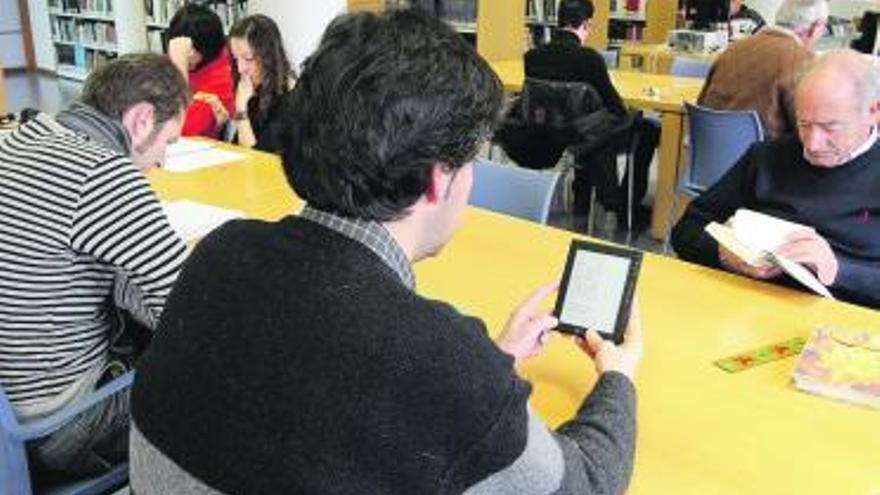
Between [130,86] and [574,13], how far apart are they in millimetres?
3188

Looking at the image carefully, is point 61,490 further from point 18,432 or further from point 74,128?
point 74,128

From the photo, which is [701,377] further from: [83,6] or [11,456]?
[83,6]

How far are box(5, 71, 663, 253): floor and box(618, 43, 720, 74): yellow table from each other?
38.7 inches

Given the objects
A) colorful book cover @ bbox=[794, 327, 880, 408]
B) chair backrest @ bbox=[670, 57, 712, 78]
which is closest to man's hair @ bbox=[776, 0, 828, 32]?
chair backrest @ bbox=[670, 57, 712, 78]

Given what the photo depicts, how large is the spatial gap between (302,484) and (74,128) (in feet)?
3.90

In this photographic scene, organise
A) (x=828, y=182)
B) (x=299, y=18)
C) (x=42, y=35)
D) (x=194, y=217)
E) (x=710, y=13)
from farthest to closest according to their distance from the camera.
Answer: (x=42, y=35), (x=710, y=13), (x=299, y=18), (x=194, y=217), (x=828, y=182)

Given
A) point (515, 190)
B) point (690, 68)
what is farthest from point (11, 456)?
point (690, 68)

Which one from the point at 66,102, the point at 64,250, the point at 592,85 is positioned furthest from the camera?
the point at 592,85

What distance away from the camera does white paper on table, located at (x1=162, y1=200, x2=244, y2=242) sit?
7.13 ft

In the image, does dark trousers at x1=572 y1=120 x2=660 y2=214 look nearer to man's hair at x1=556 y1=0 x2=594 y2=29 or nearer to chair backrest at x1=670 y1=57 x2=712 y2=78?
man's hair at x1=556 y1=0 x2=594 y2=29

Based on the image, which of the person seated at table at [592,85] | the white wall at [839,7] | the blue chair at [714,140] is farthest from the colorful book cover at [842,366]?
the white wall at [839,7]

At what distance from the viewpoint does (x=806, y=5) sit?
13.3 feet

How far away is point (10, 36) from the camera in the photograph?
10.6 meters

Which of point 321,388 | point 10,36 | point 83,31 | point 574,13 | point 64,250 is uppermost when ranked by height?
point 574,13
